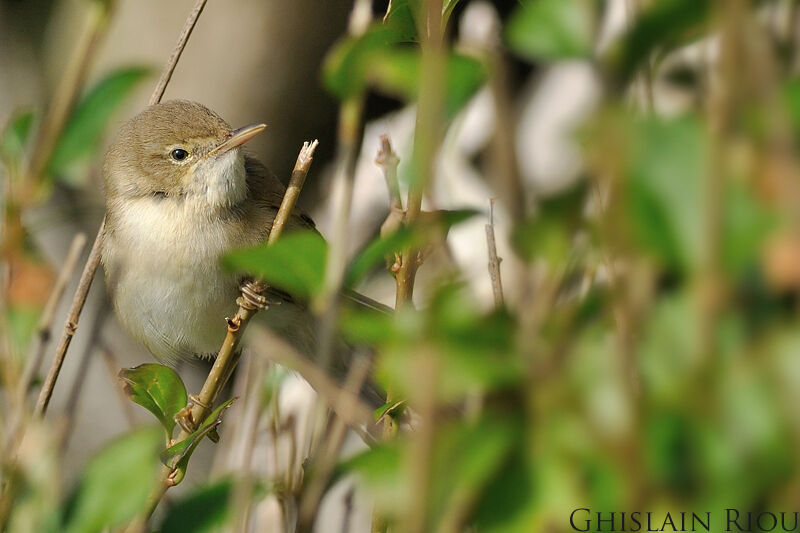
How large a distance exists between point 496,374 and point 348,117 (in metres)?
0.44

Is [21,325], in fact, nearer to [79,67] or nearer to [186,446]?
[186,446]

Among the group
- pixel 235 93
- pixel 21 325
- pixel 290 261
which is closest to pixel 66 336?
pixel 21 325

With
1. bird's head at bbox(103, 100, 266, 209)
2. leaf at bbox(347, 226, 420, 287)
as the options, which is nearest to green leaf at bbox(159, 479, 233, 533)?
leaf at bbox(347, 226, 420, 287)

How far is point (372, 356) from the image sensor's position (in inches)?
77.9

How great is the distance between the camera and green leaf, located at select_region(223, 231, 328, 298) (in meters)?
0.94

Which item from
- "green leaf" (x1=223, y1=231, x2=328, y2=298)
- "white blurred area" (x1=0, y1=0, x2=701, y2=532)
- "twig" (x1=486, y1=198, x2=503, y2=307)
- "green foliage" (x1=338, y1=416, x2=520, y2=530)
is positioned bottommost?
"green foliage" (x1=338, y1=416, x2=520, y2=530)

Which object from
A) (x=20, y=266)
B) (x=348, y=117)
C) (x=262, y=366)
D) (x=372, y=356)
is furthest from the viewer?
(x=20, y=266)

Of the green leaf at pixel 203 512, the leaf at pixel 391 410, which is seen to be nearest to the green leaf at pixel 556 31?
the green leaf at pixel 203 512

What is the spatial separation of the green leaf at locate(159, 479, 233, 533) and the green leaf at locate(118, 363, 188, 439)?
0.53 metres

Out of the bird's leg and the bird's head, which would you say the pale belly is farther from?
the bird's leg

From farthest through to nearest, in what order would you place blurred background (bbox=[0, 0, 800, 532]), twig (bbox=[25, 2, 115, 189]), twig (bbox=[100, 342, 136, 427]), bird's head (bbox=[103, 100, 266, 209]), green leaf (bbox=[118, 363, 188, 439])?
bird's head (bbox=[103, 100, 266, 209]) < twig (bbox=[100, 342, 136, 427]) < green leaf (bbox=[118, 363, 188, 439]) < twig (bbox=[25, 2, 115, 189]) < blurred background (bbox=[0, 0, 800, 532])

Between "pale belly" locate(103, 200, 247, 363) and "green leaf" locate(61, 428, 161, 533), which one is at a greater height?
"pale belly" locate(103, 200, 247, 363)

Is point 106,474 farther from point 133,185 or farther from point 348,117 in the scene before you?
point 133,185

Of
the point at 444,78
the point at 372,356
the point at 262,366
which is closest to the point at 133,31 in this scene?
the point at 372,356
